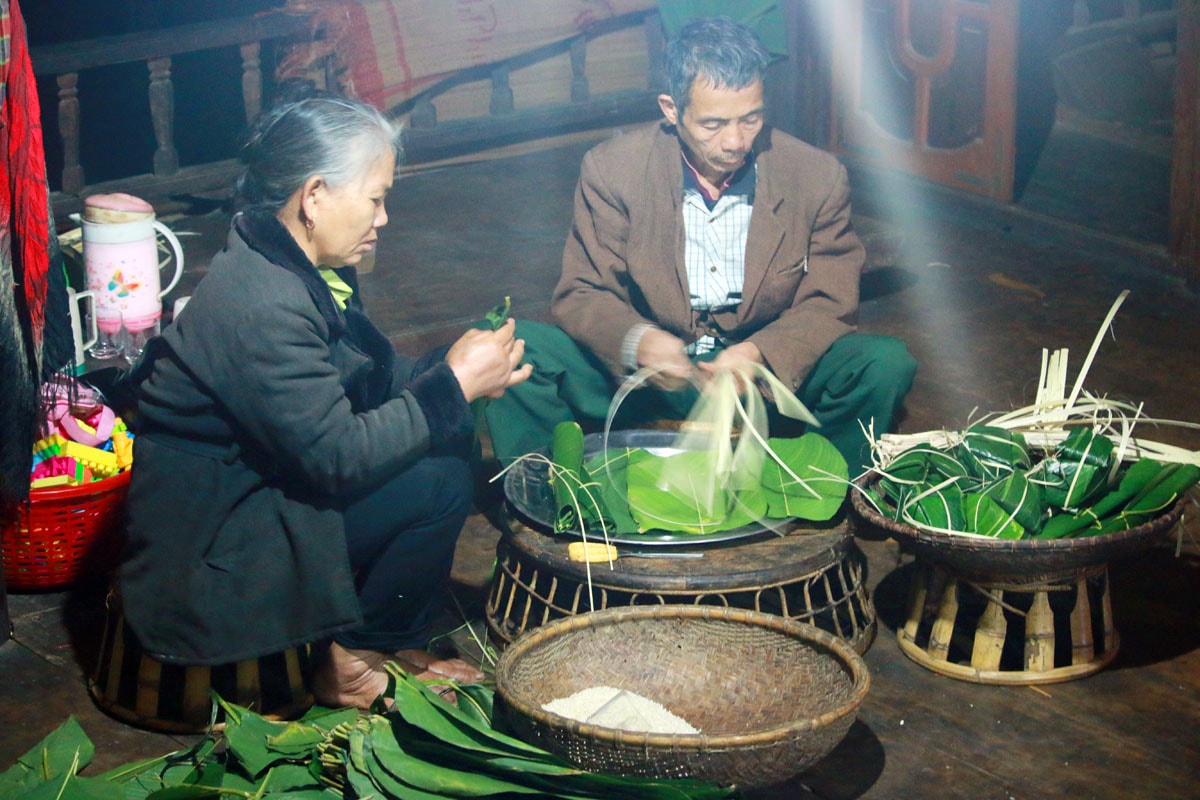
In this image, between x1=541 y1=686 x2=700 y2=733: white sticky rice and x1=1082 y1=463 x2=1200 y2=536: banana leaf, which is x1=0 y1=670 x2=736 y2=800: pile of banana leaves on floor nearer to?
x1=541 y1=686 x2=700 y2=733: white sticky rice

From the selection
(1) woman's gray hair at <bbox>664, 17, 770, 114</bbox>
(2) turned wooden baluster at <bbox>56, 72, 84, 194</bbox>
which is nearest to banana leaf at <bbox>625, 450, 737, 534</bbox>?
(1) woman's gray hair at <bbox>664, 17, 770, 114</bbox>

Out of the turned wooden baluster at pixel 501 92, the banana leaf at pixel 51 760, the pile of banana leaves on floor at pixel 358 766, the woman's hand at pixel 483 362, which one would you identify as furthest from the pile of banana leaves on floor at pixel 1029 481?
the turned wooden baluster at pixel 501 92

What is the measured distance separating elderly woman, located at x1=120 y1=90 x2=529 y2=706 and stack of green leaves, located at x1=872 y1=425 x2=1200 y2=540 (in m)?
0.93

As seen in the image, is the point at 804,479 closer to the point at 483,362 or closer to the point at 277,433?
the point at 483,362

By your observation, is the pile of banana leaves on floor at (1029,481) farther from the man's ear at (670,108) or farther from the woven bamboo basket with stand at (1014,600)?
the man's ear at (670,108)

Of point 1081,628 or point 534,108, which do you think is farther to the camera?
point 534,108

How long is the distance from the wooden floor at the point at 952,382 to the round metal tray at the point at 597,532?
395 millimetres

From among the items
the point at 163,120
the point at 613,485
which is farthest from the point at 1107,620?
the point at 163,120

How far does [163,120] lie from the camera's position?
636 cm

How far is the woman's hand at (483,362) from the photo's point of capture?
274cm

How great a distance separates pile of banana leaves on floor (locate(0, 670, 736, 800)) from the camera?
7.16ft

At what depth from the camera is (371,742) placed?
7.53 feet

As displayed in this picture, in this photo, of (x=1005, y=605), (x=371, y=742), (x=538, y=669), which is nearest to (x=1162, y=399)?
(x=1005, y=605)

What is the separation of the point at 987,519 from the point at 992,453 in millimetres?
200
